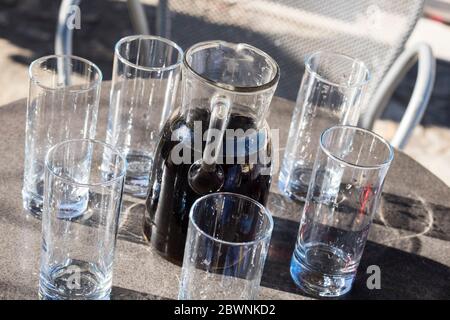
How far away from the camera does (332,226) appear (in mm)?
1096

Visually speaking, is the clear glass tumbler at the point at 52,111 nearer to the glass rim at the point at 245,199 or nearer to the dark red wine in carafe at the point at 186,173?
the dark red wine in carafe at the point at 186,173

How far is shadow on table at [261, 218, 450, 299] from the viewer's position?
42.8 inches

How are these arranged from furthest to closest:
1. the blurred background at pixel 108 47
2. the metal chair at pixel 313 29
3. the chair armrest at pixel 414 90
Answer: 1. the blurred background at pixel 108 47
2. the metal chair at pixel 313 29
3. the chair armrest at pixel 414 90

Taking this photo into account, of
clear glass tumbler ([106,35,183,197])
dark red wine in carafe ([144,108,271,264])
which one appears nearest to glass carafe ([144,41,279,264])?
dark red wine in carafe ([144,108,271,264])

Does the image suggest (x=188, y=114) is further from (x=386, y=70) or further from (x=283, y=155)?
(x=386, y=70)

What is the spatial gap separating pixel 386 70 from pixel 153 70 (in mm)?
769

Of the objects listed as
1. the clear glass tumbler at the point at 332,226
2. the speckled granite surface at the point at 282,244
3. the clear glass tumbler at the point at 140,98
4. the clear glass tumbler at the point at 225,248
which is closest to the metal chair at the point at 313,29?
the speckled granite surface at the point at 282,244

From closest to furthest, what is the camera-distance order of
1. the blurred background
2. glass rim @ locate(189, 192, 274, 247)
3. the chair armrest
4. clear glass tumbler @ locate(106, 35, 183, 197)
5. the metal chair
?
glass rim @ locate(189, 192, 274, 247)
clear glass tumbler @ locate(106, 35, 183, 197)
the chair armrest
the metal chair
the blurred background

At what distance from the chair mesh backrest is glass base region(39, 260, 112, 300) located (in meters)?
0.90

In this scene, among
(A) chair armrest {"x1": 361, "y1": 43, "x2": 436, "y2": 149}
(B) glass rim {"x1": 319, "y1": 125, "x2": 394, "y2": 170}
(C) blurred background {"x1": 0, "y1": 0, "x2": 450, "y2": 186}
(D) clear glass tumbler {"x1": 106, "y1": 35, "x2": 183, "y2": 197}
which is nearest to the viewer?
(B) glass rim {"x1": 319, "y1": 125, "x2": 394, "y2": 170}

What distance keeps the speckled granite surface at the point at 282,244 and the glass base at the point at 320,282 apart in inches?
0.5

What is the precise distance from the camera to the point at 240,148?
1031mm

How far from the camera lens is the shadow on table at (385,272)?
1.09m

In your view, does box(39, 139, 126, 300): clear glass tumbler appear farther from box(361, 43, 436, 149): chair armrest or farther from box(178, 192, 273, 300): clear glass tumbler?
box(361, 43, 436, 149): chair armrest
